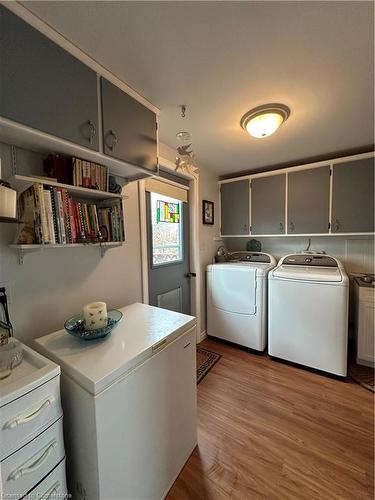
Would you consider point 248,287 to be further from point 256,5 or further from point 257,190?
point 256,5

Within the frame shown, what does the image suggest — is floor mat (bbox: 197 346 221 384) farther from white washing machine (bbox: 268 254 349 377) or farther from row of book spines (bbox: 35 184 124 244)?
row of book spines (bbox: 35 184 124 244)

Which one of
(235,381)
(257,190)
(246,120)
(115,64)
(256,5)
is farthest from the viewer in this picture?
(257,190)

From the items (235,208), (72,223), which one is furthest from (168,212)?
(72,223)

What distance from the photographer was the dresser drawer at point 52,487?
750 millimetres

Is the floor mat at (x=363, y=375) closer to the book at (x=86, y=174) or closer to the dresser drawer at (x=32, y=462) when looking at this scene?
the dresser drawer at (x=32, y=462)

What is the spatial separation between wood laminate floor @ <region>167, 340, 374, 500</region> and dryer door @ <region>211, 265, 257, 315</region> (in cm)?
67

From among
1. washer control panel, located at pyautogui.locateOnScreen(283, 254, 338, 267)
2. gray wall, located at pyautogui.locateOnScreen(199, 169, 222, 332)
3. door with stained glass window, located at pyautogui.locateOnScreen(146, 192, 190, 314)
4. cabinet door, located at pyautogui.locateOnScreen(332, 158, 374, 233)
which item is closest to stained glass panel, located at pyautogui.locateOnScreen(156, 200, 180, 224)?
door with stained glass window, located at pyautogui.locateOnScreen(146, 192, 190, 314)

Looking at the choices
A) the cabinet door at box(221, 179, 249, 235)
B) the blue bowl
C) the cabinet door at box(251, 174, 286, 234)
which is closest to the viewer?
the blue bowl

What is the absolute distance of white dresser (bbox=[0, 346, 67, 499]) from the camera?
668 millimetres

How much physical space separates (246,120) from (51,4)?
1.25 meters

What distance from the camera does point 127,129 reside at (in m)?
1.24

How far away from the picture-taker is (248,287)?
239cm

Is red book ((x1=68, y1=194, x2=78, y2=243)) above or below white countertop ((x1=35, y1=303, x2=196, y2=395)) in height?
above

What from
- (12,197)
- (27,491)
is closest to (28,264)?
(12,197)
